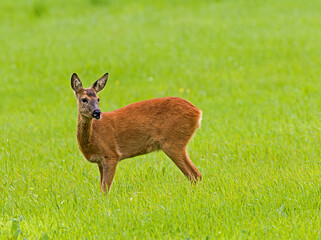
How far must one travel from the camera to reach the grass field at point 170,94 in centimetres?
492

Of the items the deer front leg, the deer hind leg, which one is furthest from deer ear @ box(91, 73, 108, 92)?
the deer hind leg

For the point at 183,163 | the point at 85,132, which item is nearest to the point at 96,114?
the point at 85,132

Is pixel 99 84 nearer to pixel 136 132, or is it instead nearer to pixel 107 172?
pixel 136 132

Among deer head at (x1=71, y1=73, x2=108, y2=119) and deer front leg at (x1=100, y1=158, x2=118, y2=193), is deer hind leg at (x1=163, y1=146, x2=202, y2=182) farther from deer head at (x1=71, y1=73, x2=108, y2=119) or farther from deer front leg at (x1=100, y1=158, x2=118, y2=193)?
deer head at (x1=71, y1=73, x2=108, y2=119)

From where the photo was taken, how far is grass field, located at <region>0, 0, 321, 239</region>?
194 inches

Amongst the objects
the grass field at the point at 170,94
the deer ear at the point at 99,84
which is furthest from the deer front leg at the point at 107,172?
the deer ear at the point at 99,84

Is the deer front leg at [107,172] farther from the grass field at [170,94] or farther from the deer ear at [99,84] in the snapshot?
the deer ear at [99,84]

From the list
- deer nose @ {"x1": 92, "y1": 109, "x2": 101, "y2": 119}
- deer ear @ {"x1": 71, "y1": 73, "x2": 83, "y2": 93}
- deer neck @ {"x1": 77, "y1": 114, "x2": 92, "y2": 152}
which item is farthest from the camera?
deer neck @ {"x1": 77, "y1": 114, "x2": 92, "y2": 152}

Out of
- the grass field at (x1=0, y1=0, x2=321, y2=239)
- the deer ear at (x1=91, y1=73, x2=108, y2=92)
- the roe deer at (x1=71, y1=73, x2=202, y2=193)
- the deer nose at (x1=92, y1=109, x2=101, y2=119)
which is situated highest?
the deer ear at (x1=91, y1=73, x2=108, y2=92)

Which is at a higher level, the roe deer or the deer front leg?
the roe deer

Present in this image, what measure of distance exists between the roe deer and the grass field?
0.91 feet

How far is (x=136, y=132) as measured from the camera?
20.7 ft

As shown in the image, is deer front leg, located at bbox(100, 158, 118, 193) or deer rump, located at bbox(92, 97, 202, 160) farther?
deer rump, located at bbox(92, 97, 202, 160)

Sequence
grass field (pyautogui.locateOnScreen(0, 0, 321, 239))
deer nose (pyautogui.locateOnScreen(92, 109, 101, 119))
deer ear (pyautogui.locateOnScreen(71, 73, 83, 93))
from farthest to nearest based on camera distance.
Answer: deer ear (pyautogui.locateOnScreen(71, 73, 83, 93)), deer nose (pyautogui.locateOnScreen(92, 109, 101, 119)), grass field (pyautogui.locateOnScreen(0, 0, 321, 239))
